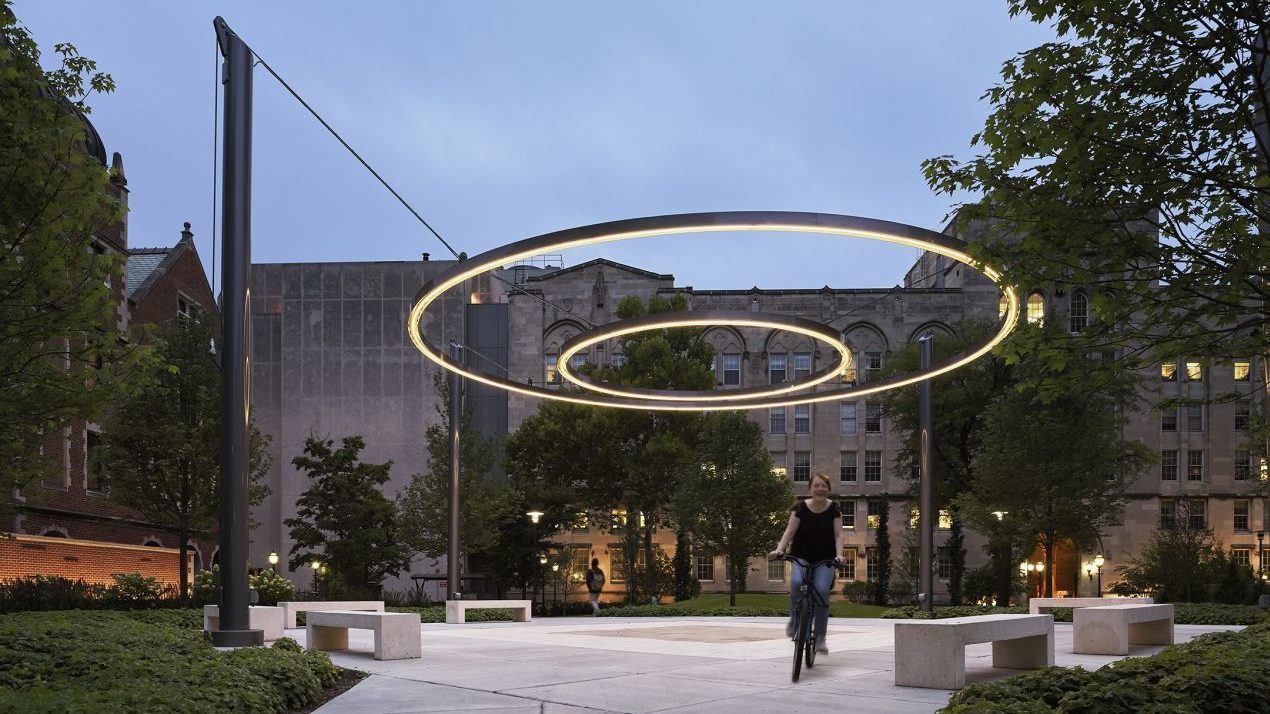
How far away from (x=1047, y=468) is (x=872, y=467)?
2566 centimetres

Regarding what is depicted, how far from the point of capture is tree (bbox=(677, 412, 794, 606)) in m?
43.6

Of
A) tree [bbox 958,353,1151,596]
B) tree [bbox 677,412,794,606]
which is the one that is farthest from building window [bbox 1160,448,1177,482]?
tree [bbox 677,412,794,606]

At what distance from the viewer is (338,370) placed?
190ft

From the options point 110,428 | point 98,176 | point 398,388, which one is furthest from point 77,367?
point 398,388

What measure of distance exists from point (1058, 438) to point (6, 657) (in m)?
38.8

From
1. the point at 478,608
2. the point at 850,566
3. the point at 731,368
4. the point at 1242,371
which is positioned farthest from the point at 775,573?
the point at 478,608

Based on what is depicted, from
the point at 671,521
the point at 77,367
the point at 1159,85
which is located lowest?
the point at 671,521

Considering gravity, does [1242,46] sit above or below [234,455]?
above

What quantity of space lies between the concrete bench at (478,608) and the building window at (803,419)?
39.4 meters

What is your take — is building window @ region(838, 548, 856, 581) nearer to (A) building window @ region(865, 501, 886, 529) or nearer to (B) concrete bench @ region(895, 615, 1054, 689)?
(A) building window @ region(865, 501, 886, 529)

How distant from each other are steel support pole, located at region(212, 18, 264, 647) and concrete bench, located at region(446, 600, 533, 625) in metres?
15.8

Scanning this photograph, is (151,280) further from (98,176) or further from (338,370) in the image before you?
(98,176)

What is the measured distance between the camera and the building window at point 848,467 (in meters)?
67.9

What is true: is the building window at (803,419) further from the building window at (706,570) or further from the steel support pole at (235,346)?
the steel support pole at (235,346)
